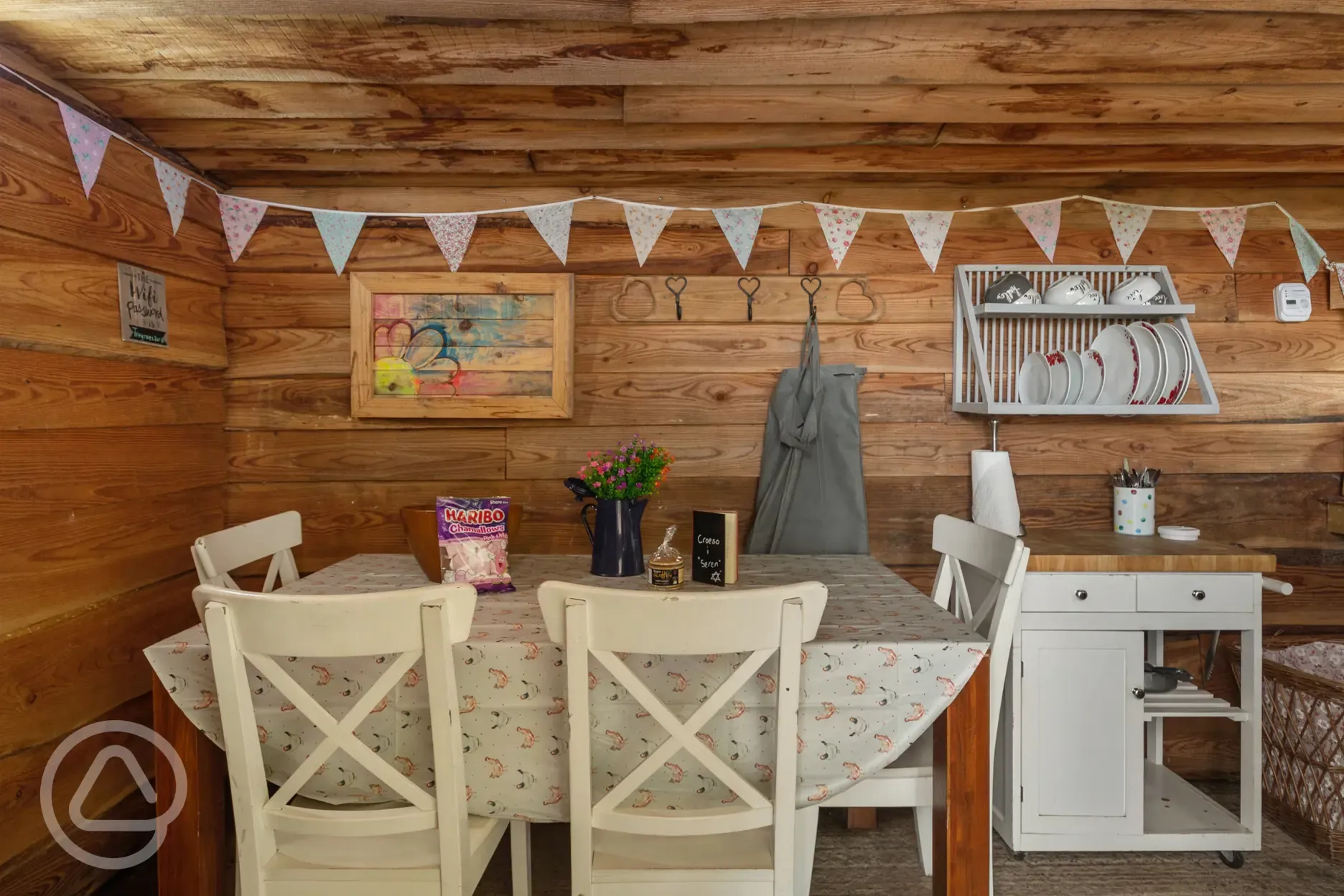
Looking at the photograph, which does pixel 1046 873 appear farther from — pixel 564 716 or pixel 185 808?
pixel 185 808

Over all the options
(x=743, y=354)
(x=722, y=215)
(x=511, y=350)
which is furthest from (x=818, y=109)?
(x=511, y=350)

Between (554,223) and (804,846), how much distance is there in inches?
69.9

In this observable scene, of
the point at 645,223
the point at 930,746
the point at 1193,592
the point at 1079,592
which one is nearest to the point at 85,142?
the point at 645,223

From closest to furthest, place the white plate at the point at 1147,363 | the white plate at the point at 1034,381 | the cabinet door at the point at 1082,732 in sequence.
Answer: the cabinet door at the point at 1082,732 → the white plate at the point at 1147,363 → the white plate at the point at 1034,381

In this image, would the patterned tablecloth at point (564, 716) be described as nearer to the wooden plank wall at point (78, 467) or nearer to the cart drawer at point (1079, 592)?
the wooden plank wall at point (78, 467)

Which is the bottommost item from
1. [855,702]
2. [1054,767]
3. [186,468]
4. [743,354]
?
[1054,767]

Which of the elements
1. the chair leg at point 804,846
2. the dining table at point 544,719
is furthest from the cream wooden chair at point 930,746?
the dining table at point 544,719

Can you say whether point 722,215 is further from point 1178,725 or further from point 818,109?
point 1178,725

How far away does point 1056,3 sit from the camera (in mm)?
1528

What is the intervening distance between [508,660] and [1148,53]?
1.74 m

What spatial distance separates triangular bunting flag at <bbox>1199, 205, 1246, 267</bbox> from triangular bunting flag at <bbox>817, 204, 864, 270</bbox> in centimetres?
103

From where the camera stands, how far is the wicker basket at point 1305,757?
2.16m

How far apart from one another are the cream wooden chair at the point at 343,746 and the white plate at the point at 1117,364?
77.1 inches

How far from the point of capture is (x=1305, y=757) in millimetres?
2242
